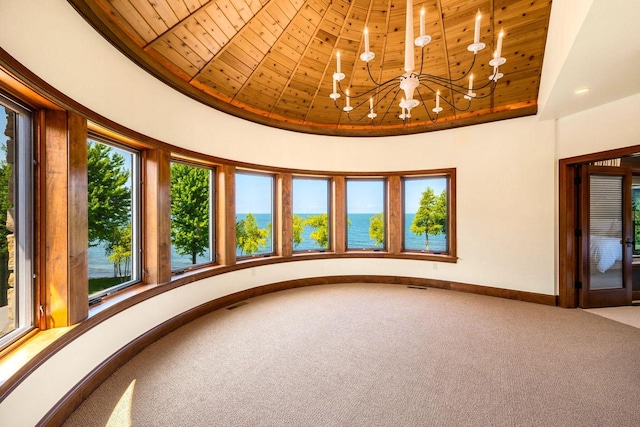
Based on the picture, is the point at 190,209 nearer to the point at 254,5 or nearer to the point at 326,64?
the point at 254,5

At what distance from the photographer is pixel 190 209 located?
3.98m

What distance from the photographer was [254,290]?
4656 millimetres

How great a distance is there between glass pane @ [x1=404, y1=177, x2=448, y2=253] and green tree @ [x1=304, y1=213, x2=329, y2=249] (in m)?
1.64

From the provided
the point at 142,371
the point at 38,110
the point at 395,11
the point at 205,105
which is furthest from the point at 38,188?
the point at 395,11

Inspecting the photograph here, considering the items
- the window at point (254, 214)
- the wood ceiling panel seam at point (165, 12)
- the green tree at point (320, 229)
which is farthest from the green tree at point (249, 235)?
the wood ceiling panel seam at point (165, 12)

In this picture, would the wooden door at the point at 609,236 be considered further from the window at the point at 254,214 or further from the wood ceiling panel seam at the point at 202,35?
the wood ceiling panel seam at the point at 202,35

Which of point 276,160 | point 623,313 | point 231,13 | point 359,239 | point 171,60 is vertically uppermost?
point 231,13

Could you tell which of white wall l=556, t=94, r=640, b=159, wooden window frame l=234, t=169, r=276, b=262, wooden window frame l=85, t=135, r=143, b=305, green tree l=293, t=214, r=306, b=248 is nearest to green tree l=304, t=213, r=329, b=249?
green tree l=293, t=214, r=306, b=248

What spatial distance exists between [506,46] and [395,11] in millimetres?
1688

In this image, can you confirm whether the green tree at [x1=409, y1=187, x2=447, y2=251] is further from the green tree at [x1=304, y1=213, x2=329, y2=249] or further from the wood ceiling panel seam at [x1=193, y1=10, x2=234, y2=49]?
the wood ceiling panel seam at [x1=193, y1=10, x2=234, y2=49]

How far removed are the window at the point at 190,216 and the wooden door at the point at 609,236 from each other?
5.70m

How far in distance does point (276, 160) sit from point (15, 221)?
3.57 meters

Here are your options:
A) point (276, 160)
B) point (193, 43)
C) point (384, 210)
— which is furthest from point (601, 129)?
point (193, 43)

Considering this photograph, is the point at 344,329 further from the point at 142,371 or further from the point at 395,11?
the point at 395,11
